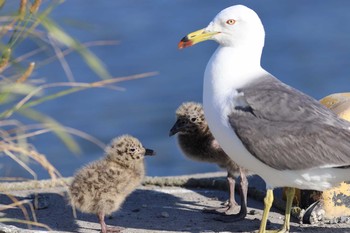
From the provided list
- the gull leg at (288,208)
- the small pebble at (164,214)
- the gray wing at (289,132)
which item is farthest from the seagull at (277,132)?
the small pebble at (164,214)

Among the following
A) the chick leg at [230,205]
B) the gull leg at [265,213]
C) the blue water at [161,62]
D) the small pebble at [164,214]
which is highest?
the blue water at [161,62]

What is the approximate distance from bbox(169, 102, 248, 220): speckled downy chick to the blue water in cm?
608

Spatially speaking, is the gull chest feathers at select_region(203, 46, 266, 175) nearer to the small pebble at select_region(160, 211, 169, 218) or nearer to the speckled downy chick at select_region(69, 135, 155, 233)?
the speckled downy chick at select_region(69, 135, 155, 233)

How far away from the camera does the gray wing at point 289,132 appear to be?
7.90 meters

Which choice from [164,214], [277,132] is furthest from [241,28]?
[164,214]

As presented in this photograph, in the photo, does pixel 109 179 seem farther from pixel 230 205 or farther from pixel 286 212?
pixel 286 212

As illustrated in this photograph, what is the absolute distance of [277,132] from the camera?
314 inches

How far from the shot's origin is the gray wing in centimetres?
790

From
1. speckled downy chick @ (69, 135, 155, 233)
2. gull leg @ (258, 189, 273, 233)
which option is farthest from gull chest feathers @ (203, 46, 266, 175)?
speckled downy chick @ (69, 135, 155, 233)

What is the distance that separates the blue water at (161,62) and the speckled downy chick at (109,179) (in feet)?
21.8

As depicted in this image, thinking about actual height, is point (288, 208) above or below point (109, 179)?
below

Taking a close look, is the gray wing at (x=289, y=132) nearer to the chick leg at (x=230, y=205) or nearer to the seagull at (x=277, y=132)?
the seagull at (x=277, y=132)

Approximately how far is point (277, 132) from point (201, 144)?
1.50 m

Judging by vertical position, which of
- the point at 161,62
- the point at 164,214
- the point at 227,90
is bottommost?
the point at 164,214
